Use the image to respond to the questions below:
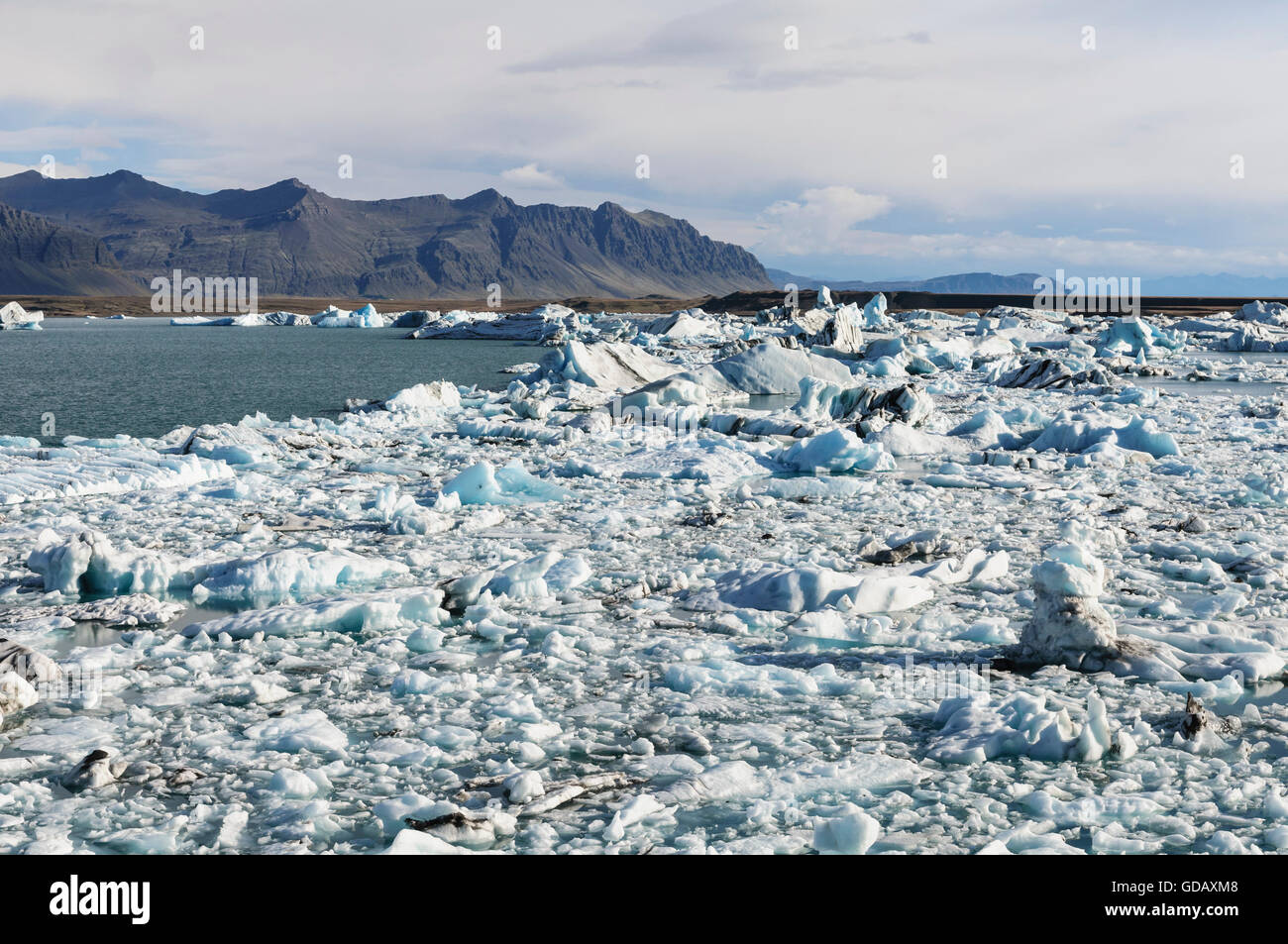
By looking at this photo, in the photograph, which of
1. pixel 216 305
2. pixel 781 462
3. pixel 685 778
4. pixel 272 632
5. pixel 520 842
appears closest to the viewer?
pixel 520 842

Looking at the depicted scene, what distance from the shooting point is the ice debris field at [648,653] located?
433cm

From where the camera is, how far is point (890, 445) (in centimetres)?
1581

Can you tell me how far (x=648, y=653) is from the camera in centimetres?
650

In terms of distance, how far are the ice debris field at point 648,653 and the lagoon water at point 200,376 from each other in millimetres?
8360

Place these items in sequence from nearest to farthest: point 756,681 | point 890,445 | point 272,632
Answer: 1. point 756,681
2. point 272,632
3. point 890,445

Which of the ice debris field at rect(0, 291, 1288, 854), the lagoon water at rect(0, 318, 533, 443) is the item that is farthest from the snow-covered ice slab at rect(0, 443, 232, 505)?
the lagoon water at rect(0, 318, 533, 443)

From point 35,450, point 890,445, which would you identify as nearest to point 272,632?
point 35,450

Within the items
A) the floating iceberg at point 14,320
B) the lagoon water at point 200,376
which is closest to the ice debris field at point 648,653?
the lagoon water at point 200,376

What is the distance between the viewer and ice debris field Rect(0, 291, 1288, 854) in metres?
4.33

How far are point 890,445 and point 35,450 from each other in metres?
13.4

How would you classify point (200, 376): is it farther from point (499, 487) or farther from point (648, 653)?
point (648, 653)

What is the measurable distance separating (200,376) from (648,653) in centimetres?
3223

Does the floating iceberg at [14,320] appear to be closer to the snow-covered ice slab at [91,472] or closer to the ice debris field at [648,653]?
the snow-covered ice slab at [91,472]
